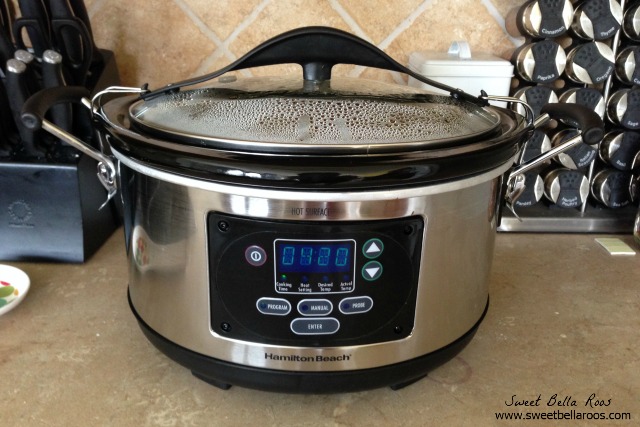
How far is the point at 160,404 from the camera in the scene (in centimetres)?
49

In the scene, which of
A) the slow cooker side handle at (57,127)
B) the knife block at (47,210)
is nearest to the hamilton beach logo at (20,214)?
the knife block at (47,210)

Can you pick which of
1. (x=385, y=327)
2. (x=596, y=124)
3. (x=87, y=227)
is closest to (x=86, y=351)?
(x=87, y=227)

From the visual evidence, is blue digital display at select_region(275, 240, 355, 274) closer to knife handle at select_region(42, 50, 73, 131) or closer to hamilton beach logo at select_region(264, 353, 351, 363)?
hamilton beach logo at select_region(264, 353, 351, 363)

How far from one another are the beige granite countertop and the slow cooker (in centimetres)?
4

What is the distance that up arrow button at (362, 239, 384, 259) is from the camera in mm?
419

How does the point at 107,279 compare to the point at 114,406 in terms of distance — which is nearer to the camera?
the point at 114,406

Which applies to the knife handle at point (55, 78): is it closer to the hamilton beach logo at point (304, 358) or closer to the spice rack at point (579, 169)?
Result: the hamilton beach logo at point (304, 358)

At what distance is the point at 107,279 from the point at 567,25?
695mm

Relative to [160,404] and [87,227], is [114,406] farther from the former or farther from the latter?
[87,227]

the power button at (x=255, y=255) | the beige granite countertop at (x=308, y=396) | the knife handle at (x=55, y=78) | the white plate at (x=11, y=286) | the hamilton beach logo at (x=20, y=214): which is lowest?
the beige granite countertop at (x=308, y=396)

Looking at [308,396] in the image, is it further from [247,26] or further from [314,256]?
[247,26]

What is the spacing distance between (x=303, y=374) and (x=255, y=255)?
0.11m

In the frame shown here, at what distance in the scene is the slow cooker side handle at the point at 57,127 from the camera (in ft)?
1.43

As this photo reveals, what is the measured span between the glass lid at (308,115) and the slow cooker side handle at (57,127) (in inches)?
2.1
